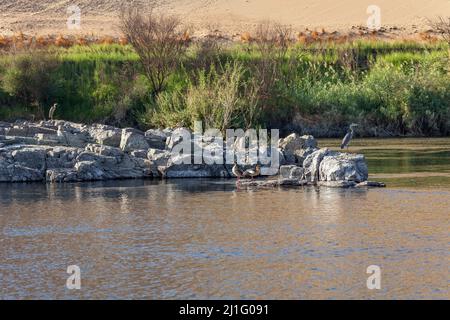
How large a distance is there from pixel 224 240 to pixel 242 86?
24629mm

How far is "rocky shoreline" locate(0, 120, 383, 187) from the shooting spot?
27812 mm

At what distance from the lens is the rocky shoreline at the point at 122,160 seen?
1095 inches

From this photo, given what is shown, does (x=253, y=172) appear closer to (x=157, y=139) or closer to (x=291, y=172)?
(x=291, y=172)

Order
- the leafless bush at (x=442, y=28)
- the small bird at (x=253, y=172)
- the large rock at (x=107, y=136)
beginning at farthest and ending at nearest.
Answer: the leafless bush at (x=442, y=28) < the large rock at (x=107, y=136) < the small bird at (x=253, y=172)

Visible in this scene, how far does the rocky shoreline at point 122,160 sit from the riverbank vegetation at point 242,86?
703cm

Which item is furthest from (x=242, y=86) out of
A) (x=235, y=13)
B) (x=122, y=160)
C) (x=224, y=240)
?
(x=235, y=13)

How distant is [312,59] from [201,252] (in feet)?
102

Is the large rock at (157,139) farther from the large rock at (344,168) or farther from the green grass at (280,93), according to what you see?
the large rock at (344,168)

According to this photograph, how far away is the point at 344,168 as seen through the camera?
27312 mm

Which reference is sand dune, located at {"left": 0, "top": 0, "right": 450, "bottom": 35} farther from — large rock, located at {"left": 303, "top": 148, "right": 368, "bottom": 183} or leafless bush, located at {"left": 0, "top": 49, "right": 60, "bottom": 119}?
large rock, located at {"left": 303, "top": 148, "right": 368, "bottom": 183}

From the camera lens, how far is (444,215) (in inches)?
861

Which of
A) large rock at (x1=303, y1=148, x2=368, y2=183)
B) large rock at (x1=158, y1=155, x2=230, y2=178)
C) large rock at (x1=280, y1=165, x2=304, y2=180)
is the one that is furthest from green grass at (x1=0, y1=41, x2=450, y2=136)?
large rock at (x1=303, y1=148, x2=368, y2=183)

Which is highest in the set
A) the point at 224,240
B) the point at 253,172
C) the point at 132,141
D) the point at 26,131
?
the point at 26,131

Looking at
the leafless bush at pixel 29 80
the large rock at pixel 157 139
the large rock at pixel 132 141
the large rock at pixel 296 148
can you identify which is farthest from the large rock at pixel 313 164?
the leafless bush at pixel 29 80
